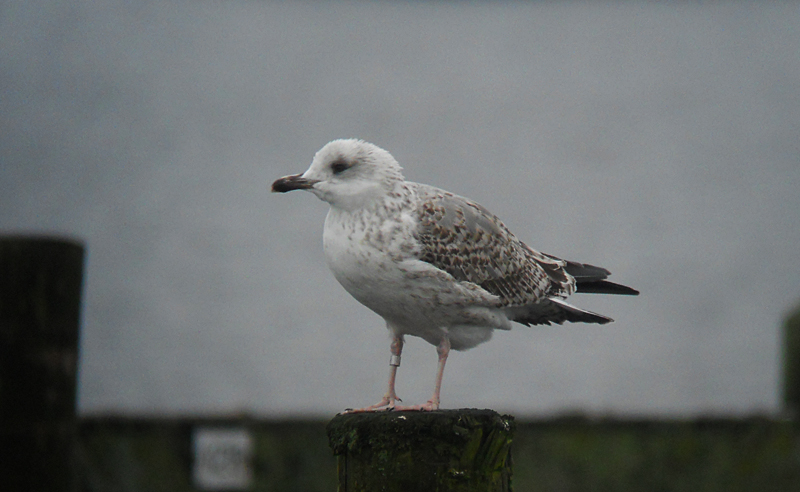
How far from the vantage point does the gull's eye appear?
217 centimetres

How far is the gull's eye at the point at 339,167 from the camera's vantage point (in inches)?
85.5

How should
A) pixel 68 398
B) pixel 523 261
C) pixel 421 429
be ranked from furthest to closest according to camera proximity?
pixel 68 398, pixel 523 261, pixel 421 429

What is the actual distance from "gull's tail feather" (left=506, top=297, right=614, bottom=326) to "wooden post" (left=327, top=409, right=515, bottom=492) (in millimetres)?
618

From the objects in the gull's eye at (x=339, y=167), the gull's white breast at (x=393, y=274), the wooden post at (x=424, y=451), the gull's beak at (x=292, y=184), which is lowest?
the wooden post at (x=424, y=451)

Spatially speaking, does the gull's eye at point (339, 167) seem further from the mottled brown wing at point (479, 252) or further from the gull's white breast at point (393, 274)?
the mottled brown wing at point (479, 252)

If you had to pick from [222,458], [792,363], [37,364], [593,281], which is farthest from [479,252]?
[792,363]

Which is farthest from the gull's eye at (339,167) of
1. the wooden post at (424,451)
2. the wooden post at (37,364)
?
the wooden post at (37,364)

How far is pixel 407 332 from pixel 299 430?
2867mm

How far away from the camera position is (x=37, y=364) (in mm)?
3447

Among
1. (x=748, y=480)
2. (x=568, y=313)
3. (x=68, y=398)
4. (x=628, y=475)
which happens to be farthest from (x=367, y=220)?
(x=748, y=480)

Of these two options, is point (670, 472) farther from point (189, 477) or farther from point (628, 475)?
point (189, 477)

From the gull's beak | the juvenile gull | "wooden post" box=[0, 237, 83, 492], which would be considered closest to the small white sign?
"wooden post" box=[0, 237, 83, 492]

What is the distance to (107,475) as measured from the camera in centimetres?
475

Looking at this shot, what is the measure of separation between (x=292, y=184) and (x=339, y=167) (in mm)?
151
